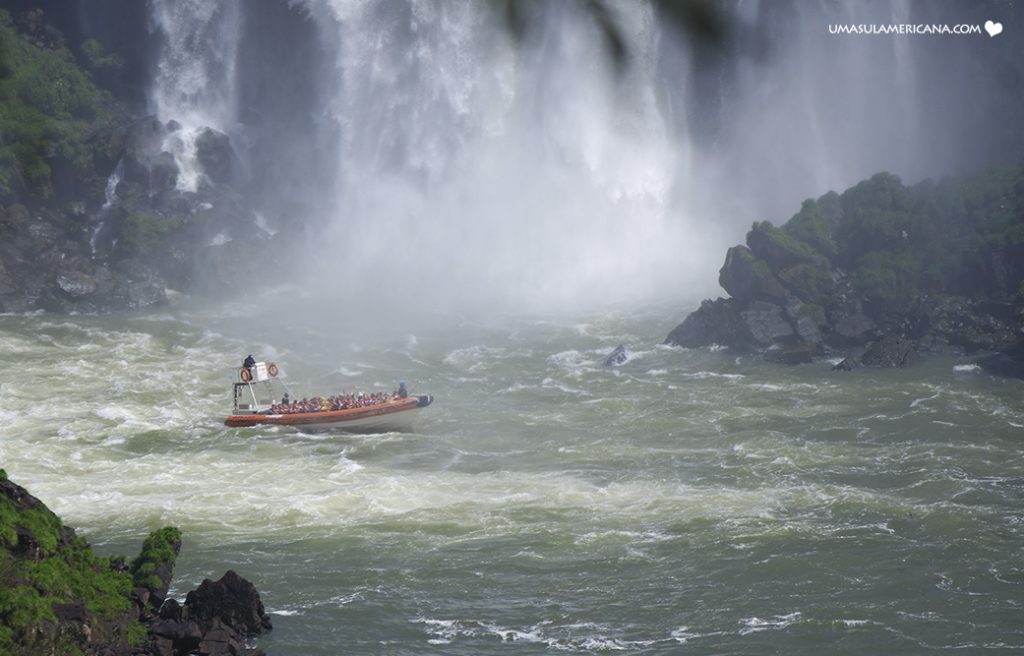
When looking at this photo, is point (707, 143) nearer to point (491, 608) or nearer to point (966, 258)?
point (966, 258)

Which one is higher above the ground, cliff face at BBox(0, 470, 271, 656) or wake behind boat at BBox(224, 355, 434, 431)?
wake behind boat at BBox(224, 355, 434, 431)

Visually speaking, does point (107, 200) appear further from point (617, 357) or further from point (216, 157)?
point (617, 357)

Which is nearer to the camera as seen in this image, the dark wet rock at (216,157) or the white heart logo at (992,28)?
the white heart logo at (992,28)

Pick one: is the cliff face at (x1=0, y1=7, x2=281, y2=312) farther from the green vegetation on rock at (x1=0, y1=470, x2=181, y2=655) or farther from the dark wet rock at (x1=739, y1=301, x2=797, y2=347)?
the green vegetation on rock at (x1=0, y1=470, x2=181, y2=655)

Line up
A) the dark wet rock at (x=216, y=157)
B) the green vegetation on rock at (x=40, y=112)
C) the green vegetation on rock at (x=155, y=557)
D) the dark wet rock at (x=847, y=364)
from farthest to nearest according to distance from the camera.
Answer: the dark wet rock at (x=216, y=157)
the green vegetation on rock at (x=40, y=112)
the dark wet rock at (x=847, y=364)
the green vegetation on rock at (x=155, y=557)

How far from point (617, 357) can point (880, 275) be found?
13.8 m

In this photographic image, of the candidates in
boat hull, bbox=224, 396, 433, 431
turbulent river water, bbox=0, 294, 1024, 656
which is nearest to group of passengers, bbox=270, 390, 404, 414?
boat hull, bbox=224, 396, 433, 431

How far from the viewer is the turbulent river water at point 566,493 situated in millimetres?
28109

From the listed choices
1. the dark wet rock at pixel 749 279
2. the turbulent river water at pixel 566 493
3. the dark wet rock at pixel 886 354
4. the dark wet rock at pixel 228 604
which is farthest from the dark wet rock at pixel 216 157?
the dark wet rock at pixel 228 604

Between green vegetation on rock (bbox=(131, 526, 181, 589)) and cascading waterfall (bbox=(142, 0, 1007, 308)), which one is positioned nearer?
green vegetation on rock (bbox=(131, 526, 181, 589))

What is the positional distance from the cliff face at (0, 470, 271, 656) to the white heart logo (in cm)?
6251

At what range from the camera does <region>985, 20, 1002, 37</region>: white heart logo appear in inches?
2800

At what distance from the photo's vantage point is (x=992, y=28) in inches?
2815

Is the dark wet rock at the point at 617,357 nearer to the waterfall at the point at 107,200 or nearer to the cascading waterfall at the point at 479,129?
the cascading waterfall at the point at 479,129
